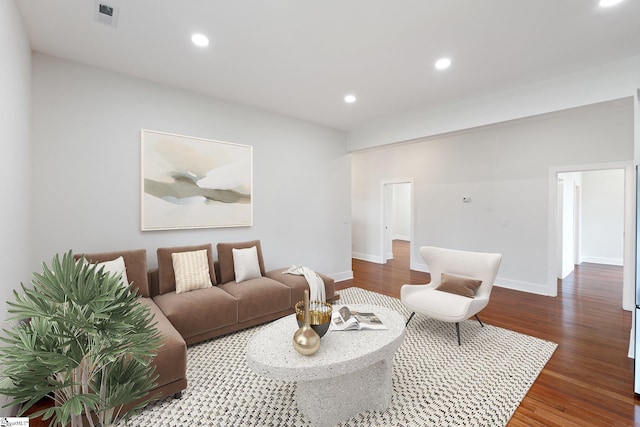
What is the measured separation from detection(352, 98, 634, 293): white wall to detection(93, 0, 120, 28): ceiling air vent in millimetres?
4115

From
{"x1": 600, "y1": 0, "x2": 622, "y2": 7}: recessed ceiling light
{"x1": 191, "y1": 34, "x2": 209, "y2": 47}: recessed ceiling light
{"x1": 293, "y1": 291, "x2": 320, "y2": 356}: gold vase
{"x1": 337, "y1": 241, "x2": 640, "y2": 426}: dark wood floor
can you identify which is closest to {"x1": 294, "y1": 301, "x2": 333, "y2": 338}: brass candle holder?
{"x1": 293, "y1": 291, "x2": 320, "y2": 356}: gold vase

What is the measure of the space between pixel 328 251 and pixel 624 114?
15.4ft

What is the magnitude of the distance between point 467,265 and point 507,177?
2.49m

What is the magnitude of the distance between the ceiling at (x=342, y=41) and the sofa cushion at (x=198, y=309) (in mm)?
2371

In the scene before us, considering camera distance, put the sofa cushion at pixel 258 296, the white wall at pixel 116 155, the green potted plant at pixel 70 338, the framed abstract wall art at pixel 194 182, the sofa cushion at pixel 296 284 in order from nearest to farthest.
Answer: the green potted plant at pixel 70 338, the white wall at pixel 116 155, the sofa cushion at pixel 258 296, the framed abstract wall art at pixel 194 182, the sofa cushion at pixel 296 284

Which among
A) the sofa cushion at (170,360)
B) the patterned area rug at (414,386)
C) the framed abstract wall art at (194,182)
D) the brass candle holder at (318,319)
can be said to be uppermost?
the framed abstract wall art at (194,182)

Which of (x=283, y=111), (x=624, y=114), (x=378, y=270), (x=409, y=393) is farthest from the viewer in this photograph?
(x=378, y=270)

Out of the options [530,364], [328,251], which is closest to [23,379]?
[530,364]

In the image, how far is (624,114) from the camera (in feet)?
13.3

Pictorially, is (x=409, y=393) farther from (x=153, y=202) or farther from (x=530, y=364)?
(x=153, y=202)

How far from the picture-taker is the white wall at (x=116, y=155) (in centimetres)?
288

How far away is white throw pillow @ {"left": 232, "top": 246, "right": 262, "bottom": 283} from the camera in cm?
367

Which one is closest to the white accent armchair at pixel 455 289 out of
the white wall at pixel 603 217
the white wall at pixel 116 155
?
the white wall at pixel 116 155

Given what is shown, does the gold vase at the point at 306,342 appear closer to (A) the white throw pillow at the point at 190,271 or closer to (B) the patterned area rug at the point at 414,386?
(B) the patterned area rug at the point at 414,386
